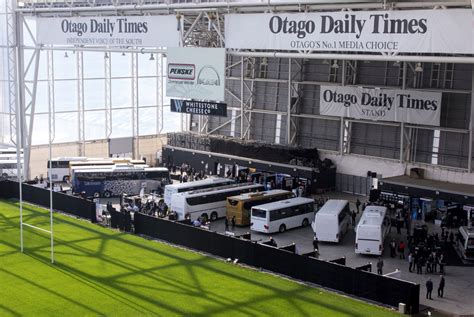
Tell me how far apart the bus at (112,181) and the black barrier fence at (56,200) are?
12.6 feet

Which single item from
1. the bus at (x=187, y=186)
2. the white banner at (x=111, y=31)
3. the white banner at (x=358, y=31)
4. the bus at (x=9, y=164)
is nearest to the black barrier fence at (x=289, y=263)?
the bus at (x=187, y=186)

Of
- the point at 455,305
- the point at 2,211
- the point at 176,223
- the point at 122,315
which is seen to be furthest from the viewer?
the point at 2,211

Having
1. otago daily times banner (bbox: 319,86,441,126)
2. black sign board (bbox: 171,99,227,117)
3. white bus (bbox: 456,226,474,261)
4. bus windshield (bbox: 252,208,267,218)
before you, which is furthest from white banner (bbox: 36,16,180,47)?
white bus (bbox: 456,226,474,261)

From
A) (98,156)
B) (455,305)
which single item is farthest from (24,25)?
(455,305)

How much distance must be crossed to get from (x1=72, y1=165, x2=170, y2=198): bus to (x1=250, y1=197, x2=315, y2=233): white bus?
38.7ft

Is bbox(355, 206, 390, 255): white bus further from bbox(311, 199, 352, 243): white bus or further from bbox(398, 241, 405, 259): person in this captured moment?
bbox(311, 199, 352, 243): white bus

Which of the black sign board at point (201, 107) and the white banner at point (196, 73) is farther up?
the white banner at point (196, 73)

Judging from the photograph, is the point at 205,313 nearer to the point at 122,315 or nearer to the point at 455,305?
the point at 122,315

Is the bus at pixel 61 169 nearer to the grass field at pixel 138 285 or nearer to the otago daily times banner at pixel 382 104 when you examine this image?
the grass field at pixel 138 285

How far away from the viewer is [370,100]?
147 feet

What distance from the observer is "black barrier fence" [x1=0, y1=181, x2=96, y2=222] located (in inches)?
1527

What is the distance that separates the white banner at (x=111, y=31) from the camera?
38.6 metres

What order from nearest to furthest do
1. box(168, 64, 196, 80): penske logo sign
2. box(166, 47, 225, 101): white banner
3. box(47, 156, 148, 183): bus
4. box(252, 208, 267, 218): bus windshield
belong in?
1. box(166, 47, 225, 101): white banner
2. box(252, 208, 267, 218): bus windshield
3. box(168, 64, 196, 80): penske logo sign
4. box(47, 156, 148, 183): bus

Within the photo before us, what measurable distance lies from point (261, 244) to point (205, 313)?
18.3 feet
